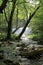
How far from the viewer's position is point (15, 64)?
8469mm

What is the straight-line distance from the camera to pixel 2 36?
67.6 ft

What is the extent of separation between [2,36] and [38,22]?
418 cm

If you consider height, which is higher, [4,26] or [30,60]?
[30,60]

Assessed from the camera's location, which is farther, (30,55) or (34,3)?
(34,3)

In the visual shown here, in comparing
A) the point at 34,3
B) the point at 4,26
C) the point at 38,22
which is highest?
the point at 34,3

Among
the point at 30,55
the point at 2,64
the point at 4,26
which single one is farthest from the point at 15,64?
the point at 4,26

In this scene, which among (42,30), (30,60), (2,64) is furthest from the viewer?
(42,30)

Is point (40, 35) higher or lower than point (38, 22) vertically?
lower

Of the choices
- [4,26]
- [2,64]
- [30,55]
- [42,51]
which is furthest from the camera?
[4,26]

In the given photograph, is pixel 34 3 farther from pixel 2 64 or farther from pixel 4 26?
pixel 2 64

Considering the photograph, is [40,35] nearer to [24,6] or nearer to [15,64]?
[24,6]

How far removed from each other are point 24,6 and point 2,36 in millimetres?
4619

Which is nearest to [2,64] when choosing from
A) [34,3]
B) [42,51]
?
[42,51]

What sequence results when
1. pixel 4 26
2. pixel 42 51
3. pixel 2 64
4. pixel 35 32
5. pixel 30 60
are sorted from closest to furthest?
pixel 2 64
pixel 30 60
pixel 42 51
pixel 35 32
pixel 4 26
